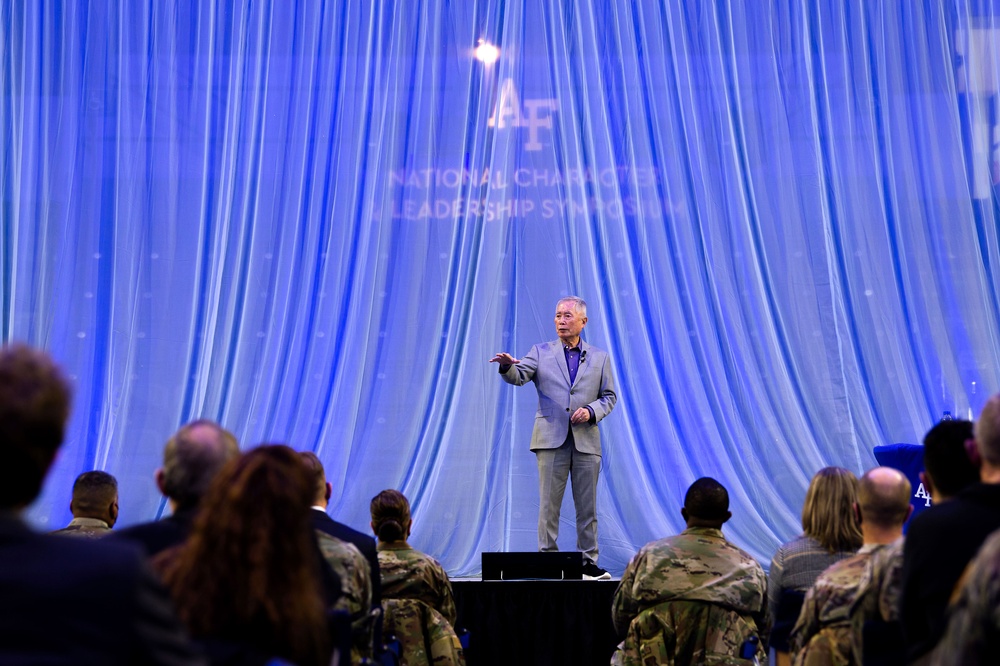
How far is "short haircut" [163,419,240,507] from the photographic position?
1.94m

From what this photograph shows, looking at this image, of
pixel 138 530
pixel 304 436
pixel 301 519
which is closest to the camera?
pixel 301 519

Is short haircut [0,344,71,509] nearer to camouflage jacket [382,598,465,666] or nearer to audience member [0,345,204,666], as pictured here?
audience member [0,345,204,666]

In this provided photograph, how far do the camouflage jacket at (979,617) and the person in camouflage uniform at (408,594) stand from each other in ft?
7.52

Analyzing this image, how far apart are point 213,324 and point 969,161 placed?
4219mm

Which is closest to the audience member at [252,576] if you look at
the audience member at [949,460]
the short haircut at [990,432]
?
the short haircut at [990,432]

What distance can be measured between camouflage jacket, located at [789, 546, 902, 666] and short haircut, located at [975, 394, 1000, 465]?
2.08 ft

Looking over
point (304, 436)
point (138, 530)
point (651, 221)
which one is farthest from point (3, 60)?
point (138, 530)

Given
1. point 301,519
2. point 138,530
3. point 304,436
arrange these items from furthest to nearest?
point 304,436
point 138,530
point 301,519

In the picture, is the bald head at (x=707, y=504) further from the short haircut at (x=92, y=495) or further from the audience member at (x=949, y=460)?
the short haircut at (x=92, y=495)

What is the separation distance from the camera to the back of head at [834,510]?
3029mm

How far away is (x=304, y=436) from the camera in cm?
598

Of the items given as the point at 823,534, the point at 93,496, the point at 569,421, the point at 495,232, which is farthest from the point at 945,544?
the point at 495,232

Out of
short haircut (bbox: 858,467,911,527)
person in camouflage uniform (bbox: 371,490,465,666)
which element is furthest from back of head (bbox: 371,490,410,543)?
short haircut (bbox: 858,467,911,527)

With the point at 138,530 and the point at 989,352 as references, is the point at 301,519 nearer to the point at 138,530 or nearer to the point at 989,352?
the point at 138,530
